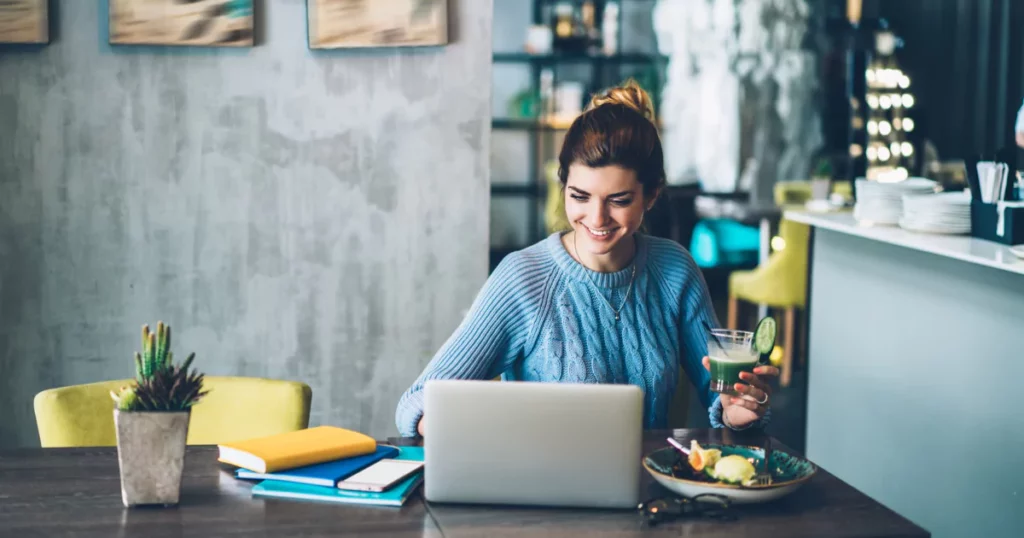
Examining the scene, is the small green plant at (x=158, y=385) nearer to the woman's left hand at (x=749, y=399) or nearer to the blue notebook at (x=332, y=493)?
the blue notebook at (x=332, y=493)

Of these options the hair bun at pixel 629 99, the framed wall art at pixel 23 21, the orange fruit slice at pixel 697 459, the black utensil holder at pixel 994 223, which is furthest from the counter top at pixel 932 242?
the framed wall art at pixel 23 21

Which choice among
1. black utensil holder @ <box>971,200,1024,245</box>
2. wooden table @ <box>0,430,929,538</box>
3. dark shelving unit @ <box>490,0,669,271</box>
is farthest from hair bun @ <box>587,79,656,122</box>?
dark shelving unit @ <box>490,0,669,271</box>

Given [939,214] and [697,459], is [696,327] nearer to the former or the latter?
[697,459]

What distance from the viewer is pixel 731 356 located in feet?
6.05

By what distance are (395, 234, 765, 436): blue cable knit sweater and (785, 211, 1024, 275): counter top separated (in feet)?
3.62

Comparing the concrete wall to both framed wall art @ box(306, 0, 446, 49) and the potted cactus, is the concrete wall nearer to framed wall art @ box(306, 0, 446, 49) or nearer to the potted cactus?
framed wall art @ box(306, 0, 446, 49)

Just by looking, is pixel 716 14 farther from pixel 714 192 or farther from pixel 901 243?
pixel 901 243

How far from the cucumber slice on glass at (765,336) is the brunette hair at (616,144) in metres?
0.53

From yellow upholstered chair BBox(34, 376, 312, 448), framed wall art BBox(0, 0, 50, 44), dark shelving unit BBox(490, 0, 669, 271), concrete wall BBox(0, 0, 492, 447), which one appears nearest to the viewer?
yellow upholstered chair BBox(34, 376, 312, 448)

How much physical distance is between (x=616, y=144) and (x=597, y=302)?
0.33 meters

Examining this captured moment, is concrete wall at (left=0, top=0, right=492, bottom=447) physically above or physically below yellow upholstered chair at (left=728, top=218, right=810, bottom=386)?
above

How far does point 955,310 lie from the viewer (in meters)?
3.28

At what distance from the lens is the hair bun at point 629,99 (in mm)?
2426

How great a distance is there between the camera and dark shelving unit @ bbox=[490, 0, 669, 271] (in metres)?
8.61
